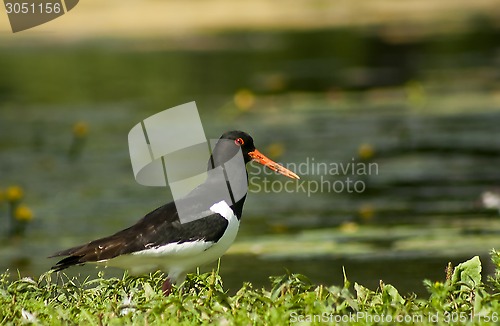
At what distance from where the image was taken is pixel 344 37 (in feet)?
64.6

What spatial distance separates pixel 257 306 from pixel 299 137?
717cm

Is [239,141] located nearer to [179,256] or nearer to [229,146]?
[229,146]

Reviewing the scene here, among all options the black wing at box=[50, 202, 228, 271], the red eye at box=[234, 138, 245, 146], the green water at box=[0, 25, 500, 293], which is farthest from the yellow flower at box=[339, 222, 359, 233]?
the black wing at box=[50, 202, 228, 271]

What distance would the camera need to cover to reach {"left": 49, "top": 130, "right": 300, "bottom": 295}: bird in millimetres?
5488

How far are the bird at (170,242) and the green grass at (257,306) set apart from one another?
0.16 metres

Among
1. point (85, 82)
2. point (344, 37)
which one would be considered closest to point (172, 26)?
point (344, 37)

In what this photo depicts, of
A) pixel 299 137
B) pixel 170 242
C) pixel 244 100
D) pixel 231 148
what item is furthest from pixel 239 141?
pixel 244 100

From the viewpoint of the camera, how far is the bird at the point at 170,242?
5.49 metres

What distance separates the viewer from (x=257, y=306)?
5133 millimetres

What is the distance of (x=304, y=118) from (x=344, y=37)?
675 cm

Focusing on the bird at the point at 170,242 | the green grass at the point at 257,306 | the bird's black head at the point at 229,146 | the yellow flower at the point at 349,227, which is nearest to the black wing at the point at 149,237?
the bird at the point at 170,242

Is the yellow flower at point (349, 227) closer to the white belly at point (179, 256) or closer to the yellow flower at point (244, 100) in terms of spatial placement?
the white belly at point (179, 256)

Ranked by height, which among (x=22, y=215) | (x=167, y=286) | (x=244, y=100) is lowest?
(x=244, y=100)

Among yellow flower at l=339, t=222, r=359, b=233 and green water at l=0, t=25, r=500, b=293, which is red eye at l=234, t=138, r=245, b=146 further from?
yellow flower at l=339, t=222, r=359, b=233
